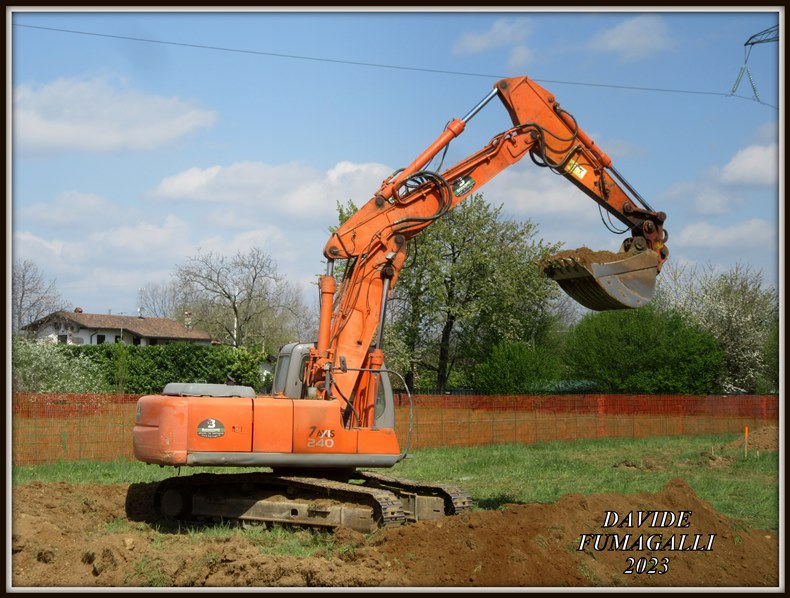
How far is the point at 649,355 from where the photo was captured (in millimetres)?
41625

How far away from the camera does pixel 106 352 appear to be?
41.5 meters

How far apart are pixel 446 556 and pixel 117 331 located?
63173 mm

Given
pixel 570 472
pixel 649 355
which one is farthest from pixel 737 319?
pixel 570 472

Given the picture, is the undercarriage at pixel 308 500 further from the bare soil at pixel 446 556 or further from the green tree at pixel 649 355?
the green tree at pixel 649 355

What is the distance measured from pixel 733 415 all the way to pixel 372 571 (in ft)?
96.3

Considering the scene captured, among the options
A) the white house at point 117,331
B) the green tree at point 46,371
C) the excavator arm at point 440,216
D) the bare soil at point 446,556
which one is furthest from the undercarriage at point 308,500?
the white house at point 117,331

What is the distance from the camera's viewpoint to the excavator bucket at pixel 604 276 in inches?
474

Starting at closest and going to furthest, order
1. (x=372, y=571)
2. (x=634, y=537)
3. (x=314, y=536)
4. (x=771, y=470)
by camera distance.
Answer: (x=372, y=571)
(x=634, y=537)
(x=314, y=536)
(x=771, y=470)

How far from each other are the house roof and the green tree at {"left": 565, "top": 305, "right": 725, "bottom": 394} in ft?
116

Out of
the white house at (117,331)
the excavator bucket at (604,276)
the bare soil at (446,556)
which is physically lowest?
the bare soil at (446,556)

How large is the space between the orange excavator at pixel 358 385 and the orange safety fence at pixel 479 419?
3.40 m

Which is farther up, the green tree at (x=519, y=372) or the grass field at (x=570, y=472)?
the green tree at (x=519, y=372)

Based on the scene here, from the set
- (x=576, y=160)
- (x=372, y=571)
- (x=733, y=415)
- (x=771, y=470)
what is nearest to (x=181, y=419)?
(x=372, y=571)

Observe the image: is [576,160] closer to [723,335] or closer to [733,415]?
[733,415]
